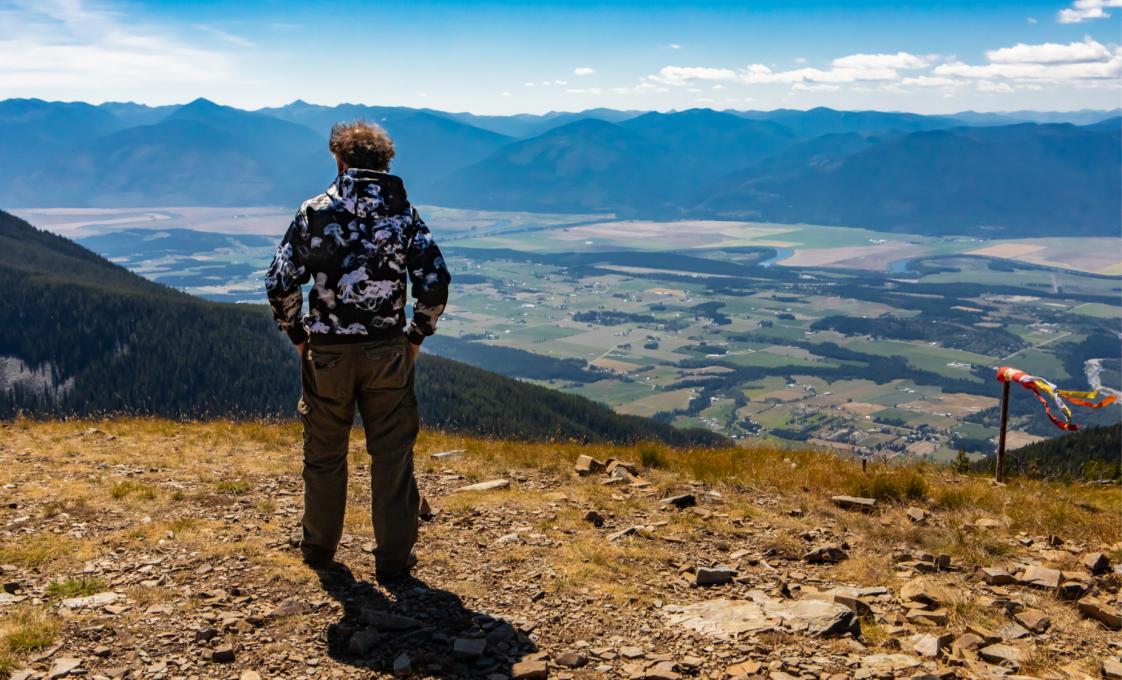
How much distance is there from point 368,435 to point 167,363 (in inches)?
4291

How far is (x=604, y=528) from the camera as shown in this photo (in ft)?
29.8

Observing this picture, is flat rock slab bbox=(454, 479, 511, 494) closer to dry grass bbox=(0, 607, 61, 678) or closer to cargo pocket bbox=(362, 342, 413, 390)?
cargo pocket bbox=(362, 342, 413, 390)

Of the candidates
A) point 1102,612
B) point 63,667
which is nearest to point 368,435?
point 63,667

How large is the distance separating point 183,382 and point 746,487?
102 m

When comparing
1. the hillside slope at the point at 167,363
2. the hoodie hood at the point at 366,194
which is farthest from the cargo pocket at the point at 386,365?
the hillside slope at the point at 167,363

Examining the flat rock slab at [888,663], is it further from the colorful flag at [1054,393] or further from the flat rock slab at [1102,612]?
the colorful flag at [1054,393]

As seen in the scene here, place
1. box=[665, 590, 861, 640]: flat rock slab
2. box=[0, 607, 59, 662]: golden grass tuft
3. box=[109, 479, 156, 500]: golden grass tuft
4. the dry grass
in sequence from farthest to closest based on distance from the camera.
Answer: box=[109, 479, 156, 500]: golden grass tuft < box=[665, 590, 861, 640]: flat rock slab < box=[0, 607, 59, 662]: golden grass tuft < the dry grass

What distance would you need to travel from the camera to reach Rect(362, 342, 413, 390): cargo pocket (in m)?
6.60

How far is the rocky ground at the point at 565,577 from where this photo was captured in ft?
19.1

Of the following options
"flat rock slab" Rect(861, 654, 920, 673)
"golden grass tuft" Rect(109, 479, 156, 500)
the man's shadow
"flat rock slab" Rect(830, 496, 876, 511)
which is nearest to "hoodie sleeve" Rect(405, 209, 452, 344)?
the man's shadow

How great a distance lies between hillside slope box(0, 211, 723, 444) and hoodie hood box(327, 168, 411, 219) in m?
67.8

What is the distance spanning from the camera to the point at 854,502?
402 inches

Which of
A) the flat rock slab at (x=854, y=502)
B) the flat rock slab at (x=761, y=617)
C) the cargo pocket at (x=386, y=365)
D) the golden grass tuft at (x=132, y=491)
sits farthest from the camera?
the flat rock slab at (x=854, y=502)

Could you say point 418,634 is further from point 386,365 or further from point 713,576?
point 713,576
